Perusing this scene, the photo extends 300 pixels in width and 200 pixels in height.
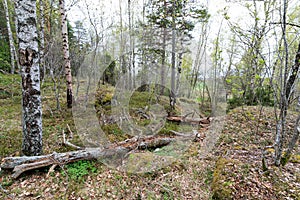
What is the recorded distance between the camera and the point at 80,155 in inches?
137

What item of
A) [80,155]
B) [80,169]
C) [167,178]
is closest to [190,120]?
[167,178]

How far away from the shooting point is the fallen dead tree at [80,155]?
2.88 m

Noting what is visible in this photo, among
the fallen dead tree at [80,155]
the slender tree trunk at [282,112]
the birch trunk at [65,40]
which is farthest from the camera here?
the birch trunk at [65,40]

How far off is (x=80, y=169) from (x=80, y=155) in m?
0.31

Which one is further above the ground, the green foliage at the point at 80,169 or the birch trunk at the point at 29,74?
the birch trunk at the point at 29,74

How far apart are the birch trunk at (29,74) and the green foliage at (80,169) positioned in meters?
0.74

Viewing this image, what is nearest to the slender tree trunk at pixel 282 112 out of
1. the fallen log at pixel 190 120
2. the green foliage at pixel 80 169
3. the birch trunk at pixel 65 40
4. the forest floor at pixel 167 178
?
the forest floor at pixel 167 178

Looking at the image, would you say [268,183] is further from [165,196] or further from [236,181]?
[165,196]

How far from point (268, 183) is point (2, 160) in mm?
4957

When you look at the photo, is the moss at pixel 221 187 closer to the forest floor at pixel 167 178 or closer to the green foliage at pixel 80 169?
the forest floor at pixel 167 178

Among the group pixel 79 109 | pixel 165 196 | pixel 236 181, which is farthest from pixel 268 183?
pixel 79 109

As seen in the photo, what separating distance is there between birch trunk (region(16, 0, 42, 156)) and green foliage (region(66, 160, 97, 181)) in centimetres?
74

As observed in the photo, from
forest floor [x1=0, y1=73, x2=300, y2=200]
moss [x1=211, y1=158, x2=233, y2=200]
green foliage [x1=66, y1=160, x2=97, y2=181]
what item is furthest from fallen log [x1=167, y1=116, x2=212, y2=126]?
green foliage [x1=66, y1=160, x2=97, y2=181]

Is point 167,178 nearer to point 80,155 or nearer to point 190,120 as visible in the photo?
point 80,155
